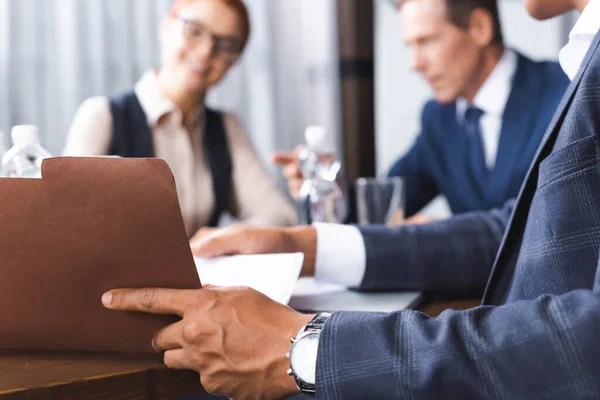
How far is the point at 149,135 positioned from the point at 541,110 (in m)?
1.25

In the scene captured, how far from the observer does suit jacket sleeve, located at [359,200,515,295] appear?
115 centimetres

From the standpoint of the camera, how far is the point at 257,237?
1.09 meters

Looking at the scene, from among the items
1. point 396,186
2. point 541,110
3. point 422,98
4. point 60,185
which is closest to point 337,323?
point 60,185

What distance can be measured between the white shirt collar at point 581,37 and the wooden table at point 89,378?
593 millimetres

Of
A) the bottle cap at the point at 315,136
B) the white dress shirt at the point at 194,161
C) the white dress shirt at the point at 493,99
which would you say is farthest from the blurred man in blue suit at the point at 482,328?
the white dress shirt at the point at 493,99

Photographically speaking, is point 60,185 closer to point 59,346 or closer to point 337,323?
point 59,346

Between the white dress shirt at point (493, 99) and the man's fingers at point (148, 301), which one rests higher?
the white dress shirt at point (493, 99)

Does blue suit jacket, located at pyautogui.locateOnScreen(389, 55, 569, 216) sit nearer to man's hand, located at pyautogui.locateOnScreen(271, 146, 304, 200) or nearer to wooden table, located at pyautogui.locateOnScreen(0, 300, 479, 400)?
man's hand, located at pyautogui.locateOnScreen(271, 146, 304, 200)

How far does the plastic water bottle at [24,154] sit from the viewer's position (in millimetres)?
1000

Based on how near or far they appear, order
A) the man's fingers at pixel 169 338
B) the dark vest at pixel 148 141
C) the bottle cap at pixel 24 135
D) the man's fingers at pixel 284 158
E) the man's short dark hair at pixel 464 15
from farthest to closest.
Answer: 1. the man's short dark hair at pixel 464 15
2. the dark vest at pixel 148 141
3. the man's fingers at pixel 284 158
4. the bottle cap at pixel 24 135
5. the man's fingers at pixel 169 338

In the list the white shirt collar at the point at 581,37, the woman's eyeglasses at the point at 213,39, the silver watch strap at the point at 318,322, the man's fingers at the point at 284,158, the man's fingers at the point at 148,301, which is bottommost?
the silver watch strap at the point at 318,322

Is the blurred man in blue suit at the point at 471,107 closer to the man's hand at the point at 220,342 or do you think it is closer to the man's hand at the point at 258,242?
the man's hand at the point at 258,242

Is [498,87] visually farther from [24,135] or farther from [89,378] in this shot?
[89,378]

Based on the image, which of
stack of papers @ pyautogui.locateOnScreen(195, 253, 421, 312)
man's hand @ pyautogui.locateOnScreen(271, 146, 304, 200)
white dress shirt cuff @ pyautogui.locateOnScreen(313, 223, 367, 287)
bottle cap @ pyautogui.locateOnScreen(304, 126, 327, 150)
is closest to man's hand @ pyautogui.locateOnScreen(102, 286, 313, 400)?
stack of papers @ pyautogui.locateOnScreen(195, 253, 421, 312)
